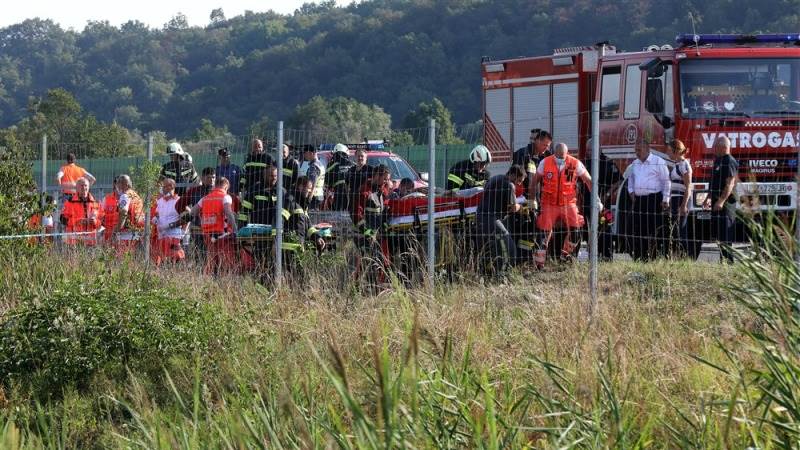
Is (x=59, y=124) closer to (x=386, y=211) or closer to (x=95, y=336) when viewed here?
(x=386, y=211)

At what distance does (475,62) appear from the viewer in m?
82.6

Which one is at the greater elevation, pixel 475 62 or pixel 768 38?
pixel 475 62

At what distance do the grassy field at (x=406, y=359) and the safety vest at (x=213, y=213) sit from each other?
4.69 feet

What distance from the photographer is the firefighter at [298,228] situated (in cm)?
Result: 1192

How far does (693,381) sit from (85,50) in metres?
147

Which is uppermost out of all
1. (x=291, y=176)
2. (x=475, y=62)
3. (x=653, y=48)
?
(x=475, y=62)

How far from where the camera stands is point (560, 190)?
39.5 feet

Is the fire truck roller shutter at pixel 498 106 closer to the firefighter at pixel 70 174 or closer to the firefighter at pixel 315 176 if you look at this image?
the firefighter at pixel 315 176

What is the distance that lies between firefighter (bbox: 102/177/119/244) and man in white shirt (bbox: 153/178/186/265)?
1.60 feet

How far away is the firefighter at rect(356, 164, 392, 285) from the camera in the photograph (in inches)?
458

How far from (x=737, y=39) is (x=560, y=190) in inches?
188

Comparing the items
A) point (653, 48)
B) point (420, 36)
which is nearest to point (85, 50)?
point (420, 36)

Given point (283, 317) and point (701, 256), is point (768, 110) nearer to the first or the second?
point (701, 256)

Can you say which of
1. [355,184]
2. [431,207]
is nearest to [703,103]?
[355,184]
